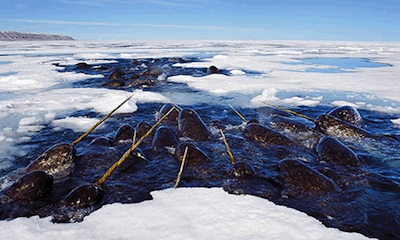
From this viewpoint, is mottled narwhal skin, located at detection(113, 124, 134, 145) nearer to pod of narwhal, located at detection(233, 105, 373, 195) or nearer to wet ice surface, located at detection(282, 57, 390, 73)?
pod of narwhal, located at detection(233, 105, 373, 195)

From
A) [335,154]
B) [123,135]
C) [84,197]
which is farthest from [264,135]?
[84,197]

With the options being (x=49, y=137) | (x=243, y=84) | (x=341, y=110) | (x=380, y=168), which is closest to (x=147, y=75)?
(x=243, y=84)

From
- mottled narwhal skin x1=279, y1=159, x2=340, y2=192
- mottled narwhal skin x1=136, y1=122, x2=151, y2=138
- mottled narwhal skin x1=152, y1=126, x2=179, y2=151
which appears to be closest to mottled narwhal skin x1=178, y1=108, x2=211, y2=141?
mottled narwhal skin x1=152, y1=126, x2=179, y2=151

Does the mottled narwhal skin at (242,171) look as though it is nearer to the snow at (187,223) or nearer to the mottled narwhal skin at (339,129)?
the snow at (187,223)

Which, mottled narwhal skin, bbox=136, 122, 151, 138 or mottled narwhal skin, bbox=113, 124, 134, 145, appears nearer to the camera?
mottled narwhal skin, bbox=113, 124, 134, 145

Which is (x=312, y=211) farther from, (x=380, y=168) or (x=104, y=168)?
(x=104, y=168)

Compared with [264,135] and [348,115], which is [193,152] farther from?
[348,115]
